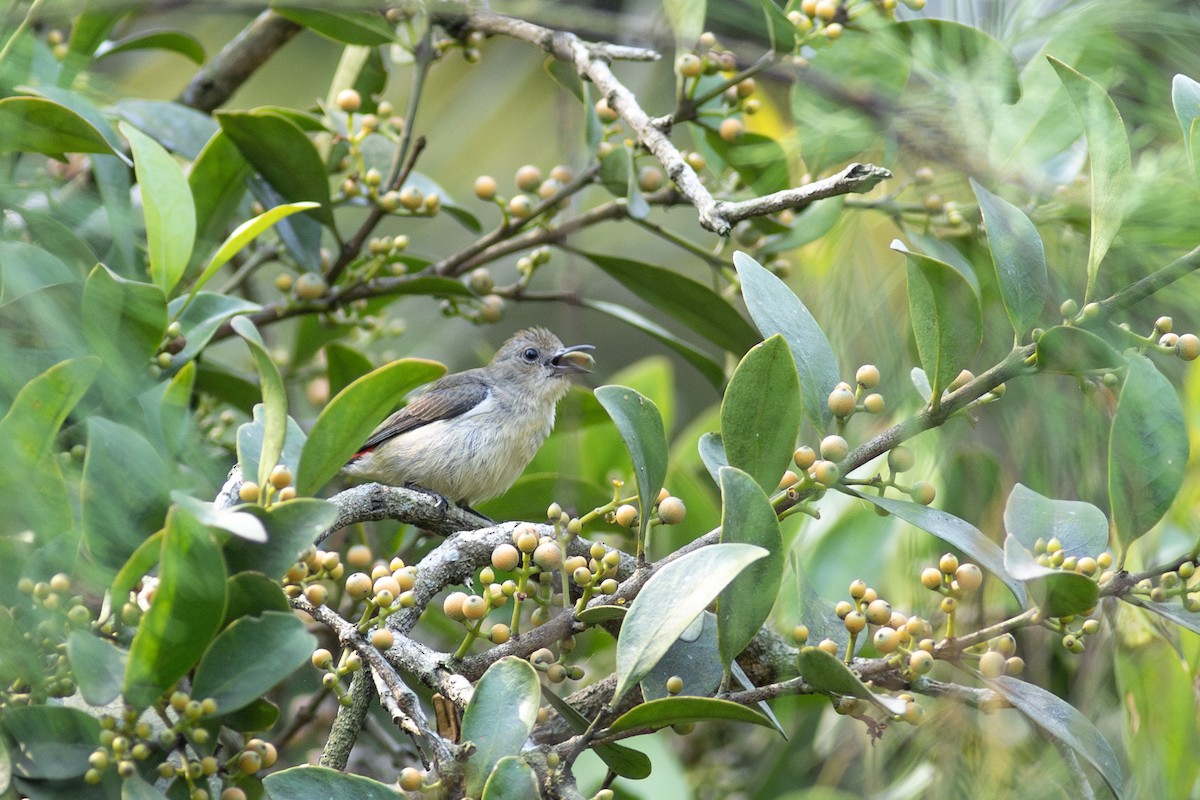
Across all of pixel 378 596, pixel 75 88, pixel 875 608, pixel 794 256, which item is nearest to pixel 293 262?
pixel 75 88

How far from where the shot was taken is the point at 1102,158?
1549mm

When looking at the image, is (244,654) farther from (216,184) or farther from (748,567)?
(216,184)

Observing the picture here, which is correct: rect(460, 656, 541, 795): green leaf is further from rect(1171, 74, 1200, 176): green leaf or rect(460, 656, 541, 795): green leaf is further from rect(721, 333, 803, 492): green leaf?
rect(1171, 74, 1200, 176): green leaf

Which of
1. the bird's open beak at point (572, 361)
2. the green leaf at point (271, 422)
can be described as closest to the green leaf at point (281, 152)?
the green leaf at point (271, 422)

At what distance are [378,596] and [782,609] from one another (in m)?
1.15

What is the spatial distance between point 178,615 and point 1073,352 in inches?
46.8

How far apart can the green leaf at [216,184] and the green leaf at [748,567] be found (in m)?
1.55

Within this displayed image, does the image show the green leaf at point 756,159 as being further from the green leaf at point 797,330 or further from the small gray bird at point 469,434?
the small gray bird at point 469,434

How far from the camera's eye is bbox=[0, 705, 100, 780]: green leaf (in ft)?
4.35

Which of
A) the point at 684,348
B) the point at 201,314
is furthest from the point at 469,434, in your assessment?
the point at 201,314

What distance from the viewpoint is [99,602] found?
5.17ft

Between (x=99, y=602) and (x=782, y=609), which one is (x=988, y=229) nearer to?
(x=782, y=609)

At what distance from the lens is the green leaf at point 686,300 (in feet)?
8.87

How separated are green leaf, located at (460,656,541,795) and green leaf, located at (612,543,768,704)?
0.37 feet
